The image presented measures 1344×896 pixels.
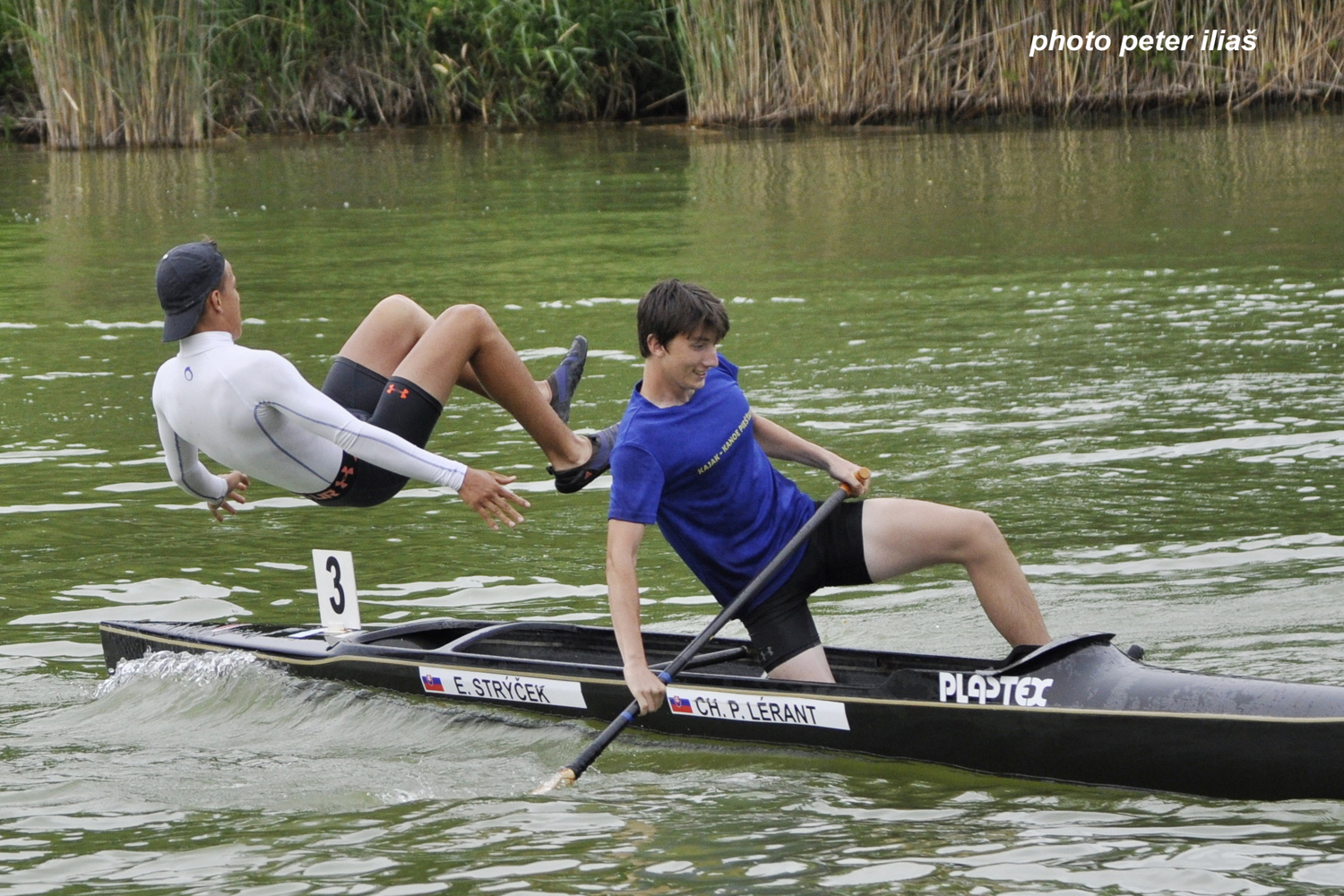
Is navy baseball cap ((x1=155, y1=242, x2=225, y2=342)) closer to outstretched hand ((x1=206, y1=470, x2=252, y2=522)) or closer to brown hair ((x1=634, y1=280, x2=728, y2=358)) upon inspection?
outstretched hand ((x1=206, y1=470, x2=252, y2=522))

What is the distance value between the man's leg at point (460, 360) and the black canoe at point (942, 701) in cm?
71

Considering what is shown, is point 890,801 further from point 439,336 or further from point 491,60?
point 491,60

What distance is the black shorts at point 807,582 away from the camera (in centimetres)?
556

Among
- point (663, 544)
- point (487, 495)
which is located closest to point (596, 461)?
point (487, 495)

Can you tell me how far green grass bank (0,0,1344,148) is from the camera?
22.0m

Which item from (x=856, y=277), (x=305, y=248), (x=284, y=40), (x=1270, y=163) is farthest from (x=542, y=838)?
(x=284, y=40)

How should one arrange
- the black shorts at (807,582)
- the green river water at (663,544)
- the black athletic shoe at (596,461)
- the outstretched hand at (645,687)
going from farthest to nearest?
1. the black athletic shoe at (596,461)
2. the black shorts at (807,582)
3. the outstretched hand at (645,687)
4. the green river water at (663,544)

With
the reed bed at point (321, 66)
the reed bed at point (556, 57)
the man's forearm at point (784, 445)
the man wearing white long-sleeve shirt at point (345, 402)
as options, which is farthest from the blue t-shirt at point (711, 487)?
the reed bed at point (321, 66)

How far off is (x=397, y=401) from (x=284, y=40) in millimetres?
20791

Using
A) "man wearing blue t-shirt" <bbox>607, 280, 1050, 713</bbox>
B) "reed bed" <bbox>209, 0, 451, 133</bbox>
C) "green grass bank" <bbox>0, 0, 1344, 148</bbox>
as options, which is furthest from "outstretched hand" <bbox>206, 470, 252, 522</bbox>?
"reed bed" <bbox>209, 0, 451, 133</bbox>

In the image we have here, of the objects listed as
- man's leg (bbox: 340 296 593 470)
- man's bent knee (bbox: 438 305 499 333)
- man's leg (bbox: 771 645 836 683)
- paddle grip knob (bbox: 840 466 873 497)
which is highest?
man's bent knee (bbox: 438 305 499 333)

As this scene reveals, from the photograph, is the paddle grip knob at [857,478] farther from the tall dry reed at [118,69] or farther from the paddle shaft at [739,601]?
the tall dry reed at [118,69]

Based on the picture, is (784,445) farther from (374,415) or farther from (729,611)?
(374,415)

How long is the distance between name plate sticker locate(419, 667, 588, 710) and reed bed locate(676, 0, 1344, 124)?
56.2 ft
